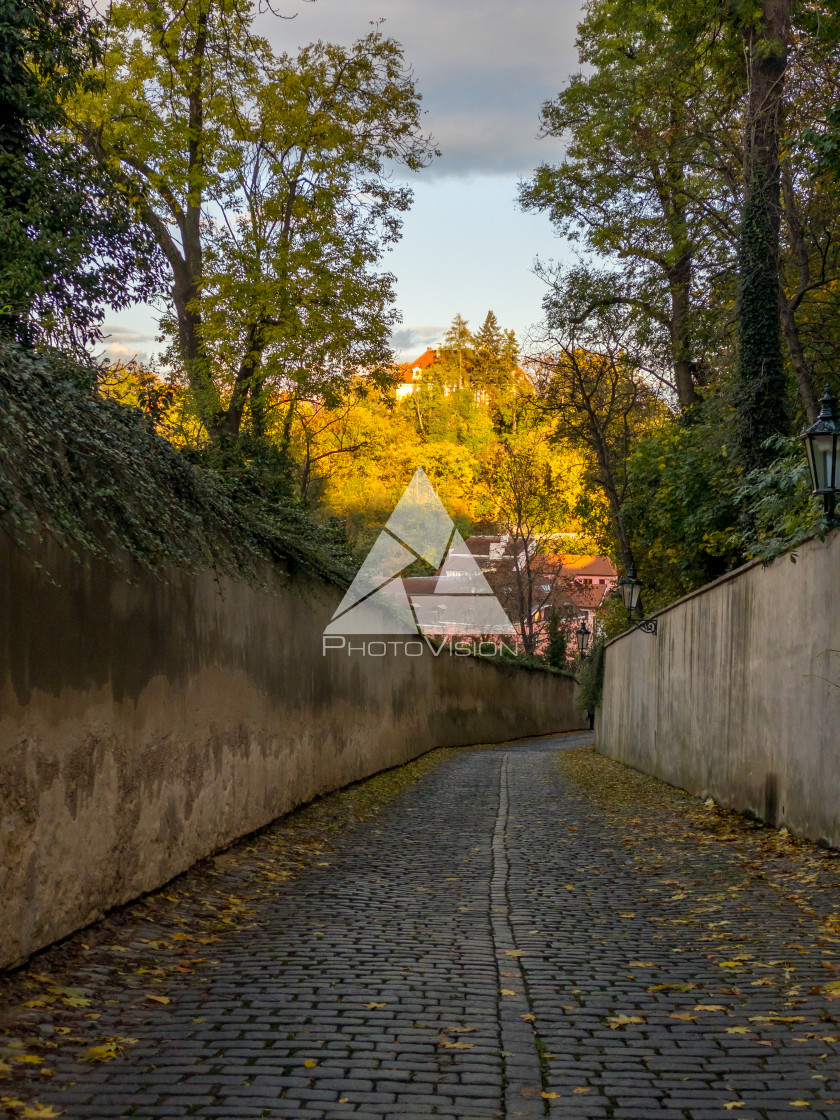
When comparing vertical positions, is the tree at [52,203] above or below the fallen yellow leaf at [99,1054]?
above

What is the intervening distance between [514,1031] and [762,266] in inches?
562

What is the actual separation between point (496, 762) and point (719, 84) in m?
14.6

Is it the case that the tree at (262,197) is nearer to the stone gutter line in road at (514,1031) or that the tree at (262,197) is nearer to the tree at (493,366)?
the stone gutter line in road at (514,1031)

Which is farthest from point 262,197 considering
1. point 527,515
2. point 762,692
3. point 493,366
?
point 493,366

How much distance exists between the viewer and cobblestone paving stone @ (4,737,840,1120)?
351 centimetres

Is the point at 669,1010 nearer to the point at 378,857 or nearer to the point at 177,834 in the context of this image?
the point at 177,834

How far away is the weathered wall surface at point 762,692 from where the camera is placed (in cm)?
834

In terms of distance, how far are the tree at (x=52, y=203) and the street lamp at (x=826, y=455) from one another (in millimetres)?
6990

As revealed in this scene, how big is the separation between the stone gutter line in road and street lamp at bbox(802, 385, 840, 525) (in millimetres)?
4119

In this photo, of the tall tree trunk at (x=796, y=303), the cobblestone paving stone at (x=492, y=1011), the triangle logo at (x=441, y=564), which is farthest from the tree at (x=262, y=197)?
the triangle logo at (x=441, y=564)

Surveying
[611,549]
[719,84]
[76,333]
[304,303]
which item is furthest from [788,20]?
[611,549]

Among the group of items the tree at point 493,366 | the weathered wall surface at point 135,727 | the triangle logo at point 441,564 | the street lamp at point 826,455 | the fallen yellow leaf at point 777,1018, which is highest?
the tree at point 493,366

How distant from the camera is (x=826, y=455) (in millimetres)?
8266

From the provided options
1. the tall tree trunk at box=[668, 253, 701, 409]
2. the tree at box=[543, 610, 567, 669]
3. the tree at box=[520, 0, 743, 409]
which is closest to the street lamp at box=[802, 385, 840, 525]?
the tree at box=[520, 0, 743, 409]
